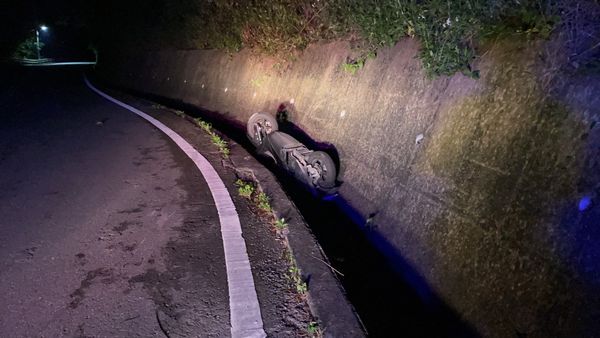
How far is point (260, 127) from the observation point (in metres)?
6.86

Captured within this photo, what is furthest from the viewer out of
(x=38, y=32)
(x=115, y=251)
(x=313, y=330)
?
(x=38, y=32)

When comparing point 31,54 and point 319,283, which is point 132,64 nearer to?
point 319,283

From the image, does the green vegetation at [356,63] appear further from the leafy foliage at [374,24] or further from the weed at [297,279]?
the weed at [297,279]

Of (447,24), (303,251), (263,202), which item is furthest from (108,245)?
(447,24)

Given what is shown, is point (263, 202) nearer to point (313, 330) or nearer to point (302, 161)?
point (302, 161)

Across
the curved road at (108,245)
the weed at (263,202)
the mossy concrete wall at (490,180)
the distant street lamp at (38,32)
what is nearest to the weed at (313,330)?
the curved road at (108,245)

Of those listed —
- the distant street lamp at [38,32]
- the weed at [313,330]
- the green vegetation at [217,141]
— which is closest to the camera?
the weed at [313,330]

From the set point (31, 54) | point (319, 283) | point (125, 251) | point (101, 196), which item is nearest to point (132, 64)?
point (101, 196)

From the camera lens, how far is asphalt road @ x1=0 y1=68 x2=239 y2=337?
247 cm

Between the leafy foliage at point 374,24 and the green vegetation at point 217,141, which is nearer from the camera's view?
the leafy foliage at point 374,24

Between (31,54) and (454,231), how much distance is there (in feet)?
230

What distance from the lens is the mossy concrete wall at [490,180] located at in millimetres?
2445

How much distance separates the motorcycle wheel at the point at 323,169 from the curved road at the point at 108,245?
1.58m

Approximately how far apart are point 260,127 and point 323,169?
219 cm
